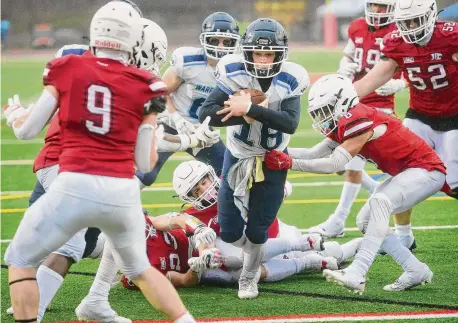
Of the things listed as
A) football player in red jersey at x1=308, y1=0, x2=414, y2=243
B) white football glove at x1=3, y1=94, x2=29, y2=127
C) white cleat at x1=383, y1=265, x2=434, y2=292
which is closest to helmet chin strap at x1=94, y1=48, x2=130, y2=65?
white football glove at x1=3, y1=94, x2=29, y2=127

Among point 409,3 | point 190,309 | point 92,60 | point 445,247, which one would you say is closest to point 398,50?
point 409,3

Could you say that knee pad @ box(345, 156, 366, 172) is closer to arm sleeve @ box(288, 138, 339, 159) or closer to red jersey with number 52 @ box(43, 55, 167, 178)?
arm sleeve @ box(288, 138, 339, 159)

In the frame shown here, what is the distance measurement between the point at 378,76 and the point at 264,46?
1910 mm

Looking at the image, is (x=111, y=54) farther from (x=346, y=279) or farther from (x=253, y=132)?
(x=346, y=279)

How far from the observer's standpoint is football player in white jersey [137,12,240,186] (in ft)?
23.6

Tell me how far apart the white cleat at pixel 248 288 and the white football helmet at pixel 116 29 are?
186 centimetres

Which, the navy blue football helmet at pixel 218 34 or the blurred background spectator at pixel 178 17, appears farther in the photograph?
the blurred background spectator at pixel 178 17

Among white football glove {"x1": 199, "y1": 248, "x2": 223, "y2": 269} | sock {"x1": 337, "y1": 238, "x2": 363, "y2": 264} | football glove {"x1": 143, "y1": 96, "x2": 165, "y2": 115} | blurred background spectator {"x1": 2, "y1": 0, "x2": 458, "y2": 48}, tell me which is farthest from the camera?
blurred background spectator {"x1": 2, "y1": 0, "x2": 458, "y2": 48}

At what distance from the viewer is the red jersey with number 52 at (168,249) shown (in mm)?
5805

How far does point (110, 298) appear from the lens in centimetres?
572

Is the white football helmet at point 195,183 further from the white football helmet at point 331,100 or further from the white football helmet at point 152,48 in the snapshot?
the white football helmet at point 331,100

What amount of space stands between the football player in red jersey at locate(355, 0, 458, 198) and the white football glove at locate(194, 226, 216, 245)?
2.00 meters

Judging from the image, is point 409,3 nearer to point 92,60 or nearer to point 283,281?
point 283,281

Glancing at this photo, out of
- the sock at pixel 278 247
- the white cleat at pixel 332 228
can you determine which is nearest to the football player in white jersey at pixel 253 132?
the sock at pixel 278 247
